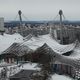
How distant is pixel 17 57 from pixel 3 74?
10.8m

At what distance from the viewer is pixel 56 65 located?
2258 cm

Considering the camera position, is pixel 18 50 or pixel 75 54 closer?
pixel 75 54

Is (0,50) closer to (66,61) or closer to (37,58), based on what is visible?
(37,58)

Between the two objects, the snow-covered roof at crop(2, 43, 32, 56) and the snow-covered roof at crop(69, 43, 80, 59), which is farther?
the snow-covered roof at crop(2, 43, 32, 56)

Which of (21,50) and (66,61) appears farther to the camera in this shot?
(21,50)

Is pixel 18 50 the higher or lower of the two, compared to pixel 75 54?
higher

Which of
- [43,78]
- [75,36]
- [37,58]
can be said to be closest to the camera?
[43,78]

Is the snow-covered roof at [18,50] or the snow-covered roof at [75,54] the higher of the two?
the snow-covered roof at [18,50]

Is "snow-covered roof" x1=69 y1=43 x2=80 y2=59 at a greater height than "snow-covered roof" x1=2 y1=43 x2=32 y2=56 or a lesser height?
lesser

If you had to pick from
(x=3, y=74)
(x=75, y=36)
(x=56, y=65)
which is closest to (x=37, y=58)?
(x=56, y=65)

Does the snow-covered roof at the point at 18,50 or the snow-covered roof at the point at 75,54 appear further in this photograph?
the snow-covered roof at the point at 18,50

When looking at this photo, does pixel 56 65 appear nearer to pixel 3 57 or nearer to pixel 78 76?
pixel 78 76

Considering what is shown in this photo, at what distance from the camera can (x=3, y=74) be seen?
57.8 ft

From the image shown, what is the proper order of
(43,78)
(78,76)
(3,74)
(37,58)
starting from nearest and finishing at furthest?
(43,78), (3,74), (78,76), (37,58)
